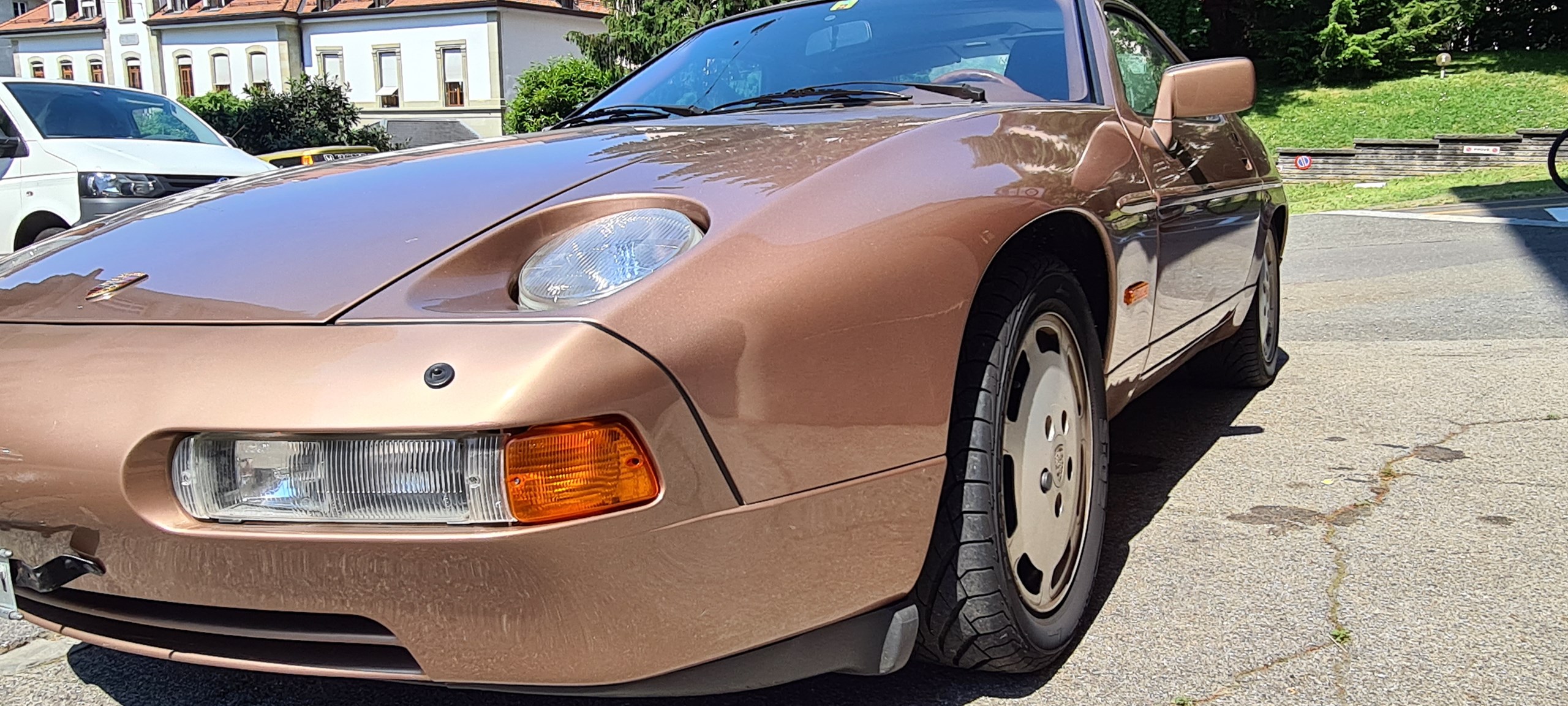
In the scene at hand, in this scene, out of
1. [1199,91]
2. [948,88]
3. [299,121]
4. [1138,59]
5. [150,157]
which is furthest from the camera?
[299,121]

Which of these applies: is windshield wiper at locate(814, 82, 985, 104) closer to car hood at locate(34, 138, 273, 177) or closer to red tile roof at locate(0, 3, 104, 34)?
car hood at locate(34, 138, 273, 177)

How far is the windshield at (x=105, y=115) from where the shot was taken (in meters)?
7.07

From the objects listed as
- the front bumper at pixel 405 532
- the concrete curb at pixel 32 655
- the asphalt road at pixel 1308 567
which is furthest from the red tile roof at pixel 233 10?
the front bumper at pixel 405 532

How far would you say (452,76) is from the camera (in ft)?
136

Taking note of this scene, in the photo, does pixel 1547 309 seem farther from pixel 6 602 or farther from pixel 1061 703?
pixel 6 602

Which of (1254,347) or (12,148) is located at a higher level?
(12,148)

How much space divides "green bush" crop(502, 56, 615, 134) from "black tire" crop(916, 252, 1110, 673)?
25215 millimetres

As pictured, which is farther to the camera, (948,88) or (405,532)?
(948,88)

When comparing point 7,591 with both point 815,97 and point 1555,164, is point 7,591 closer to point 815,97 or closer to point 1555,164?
point 815,97

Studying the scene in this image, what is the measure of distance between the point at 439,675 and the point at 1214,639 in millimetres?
1351

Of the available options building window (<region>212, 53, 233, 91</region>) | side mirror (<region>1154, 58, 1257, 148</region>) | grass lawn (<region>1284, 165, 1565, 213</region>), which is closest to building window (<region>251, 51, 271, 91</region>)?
building window (<region>212, 53, 233, 91</region>)

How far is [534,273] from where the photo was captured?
1.57 meters

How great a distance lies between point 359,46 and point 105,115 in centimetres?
3825

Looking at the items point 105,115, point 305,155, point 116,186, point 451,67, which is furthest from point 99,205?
point 451,67
